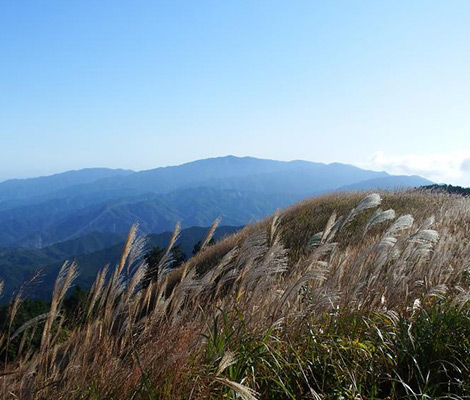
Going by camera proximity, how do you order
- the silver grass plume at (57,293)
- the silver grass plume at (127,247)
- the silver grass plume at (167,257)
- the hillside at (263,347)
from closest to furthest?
the hillside at (263,347) → the silver grass plume at (57,293) → the silver grass plume at (127,247) → the silver grass plume at (167,257)

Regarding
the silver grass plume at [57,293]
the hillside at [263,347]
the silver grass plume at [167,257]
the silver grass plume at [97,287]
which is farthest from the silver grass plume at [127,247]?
the silver grass plume at [167,257]

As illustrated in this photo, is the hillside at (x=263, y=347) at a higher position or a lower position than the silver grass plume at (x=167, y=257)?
lower

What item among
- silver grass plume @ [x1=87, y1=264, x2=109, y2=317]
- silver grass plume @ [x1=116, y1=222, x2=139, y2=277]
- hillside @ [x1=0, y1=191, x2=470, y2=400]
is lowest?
hillside @ [x1=0, y1=191, x2=470, y2=400]

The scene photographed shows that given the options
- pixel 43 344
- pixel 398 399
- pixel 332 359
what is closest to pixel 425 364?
pixel 398 399

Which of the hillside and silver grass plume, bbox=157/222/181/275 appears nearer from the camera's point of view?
the hillside

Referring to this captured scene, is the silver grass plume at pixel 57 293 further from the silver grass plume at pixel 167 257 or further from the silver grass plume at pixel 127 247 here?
the silver grass plume at pixel 167 257

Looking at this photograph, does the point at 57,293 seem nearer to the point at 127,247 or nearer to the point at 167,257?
the point at 127,247

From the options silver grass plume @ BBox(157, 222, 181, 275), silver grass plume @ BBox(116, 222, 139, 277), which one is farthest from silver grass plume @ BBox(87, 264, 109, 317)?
silver grass plume @ BBox(157, 222, 181, 275)

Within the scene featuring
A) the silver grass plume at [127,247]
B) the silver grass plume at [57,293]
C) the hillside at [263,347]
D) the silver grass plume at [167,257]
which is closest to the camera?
the hillside at [263,347]

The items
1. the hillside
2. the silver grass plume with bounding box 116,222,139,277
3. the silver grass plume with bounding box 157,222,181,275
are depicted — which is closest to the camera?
the hillside

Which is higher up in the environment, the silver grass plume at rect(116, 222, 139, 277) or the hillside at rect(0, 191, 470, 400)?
the silver grass plume at rect(116, 222, 139, 277)

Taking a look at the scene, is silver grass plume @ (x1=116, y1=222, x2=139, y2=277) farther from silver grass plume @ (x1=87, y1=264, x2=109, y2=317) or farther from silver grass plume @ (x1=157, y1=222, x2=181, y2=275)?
silver grass plume @ (x1=157, y1=222, x2=181, y2=275)

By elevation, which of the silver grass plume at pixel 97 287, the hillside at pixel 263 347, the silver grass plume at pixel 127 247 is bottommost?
the hillside at pixel 263 347

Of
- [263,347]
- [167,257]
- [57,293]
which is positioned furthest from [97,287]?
[263,347]
